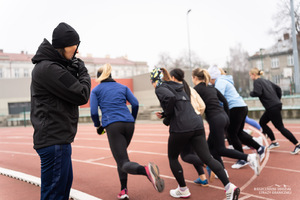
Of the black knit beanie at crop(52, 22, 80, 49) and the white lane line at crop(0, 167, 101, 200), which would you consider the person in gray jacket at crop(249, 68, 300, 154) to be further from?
the black knit beanie at crop(52, 22, 80, 49)

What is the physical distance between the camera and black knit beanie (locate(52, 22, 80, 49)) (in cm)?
244

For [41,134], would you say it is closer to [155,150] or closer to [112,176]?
[112,176]

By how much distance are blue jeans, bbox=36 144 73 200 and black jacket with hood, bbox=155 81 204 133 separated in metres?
1.70

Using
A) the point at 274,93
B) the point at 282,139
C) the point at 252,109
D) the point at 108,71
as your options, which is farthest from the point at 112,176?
the point at 252,109

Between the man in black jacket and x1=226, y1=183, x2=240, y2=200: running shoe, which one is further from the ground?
the man in black jacket

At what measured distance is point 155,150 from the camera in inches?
336

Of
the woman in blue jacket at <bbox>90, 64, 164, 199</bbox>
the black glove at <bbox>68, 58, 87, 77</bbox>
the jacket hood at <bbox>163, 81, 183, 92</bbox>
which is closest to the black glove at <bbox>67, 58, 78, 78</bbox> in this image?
the black glove at <bbox>68, 58, 87, 77</bbox>

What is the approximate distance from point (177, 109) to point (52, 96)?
1925 millimetres

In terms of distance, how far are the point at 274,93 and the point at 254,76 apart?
2.08 feet

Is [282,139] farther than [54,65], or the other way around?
[282,139]

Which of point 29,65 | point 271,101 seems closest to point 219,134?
point 271,101

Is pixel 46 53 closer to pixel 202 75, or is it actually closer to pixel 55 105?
pixel 55 105

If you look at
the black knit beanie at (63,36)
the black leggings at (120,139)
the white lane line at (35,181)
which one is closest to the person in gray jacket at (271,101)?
the black leggings at (120,139)

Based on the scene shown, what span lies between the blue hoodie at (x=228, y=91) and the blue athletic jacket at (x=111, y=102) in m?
2.13
